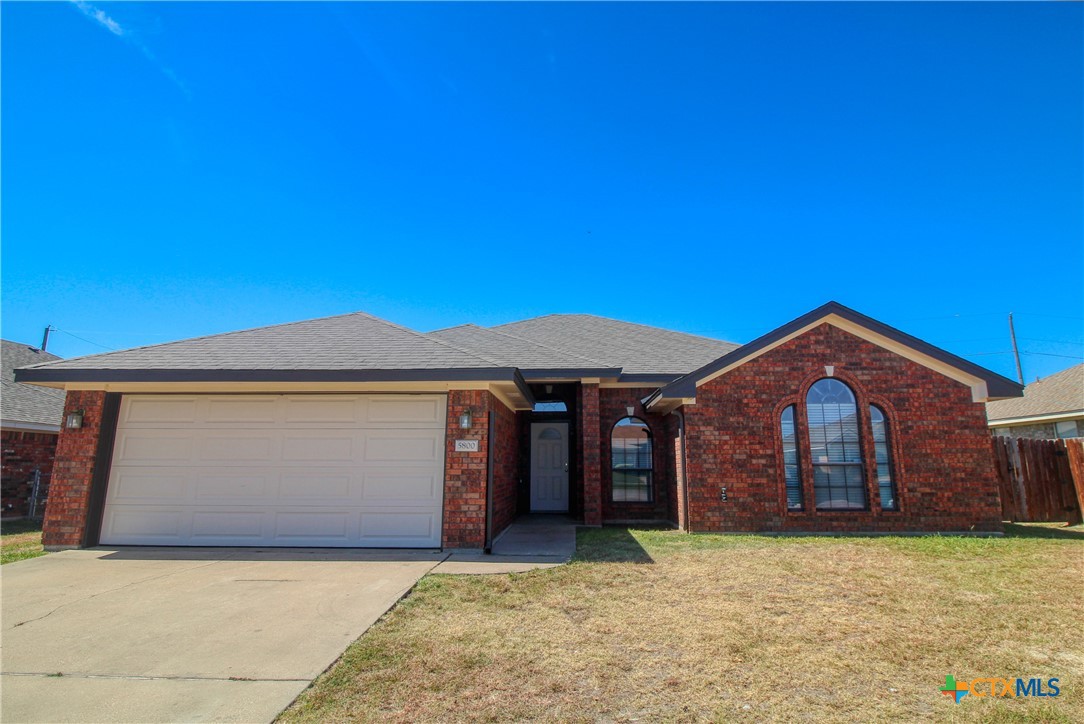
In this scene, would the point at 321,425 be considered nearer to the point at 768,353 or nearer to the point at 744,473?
the point at 744,473

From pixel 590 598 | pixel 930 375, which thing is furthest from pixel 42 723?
pixel 930 375

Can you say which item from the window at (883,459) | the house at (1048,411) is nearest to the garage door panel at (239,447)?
the window at (883,459)

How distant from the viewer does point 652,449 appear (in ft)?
38.1

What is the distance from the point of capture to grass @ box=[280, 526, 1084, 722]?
10.3 ft

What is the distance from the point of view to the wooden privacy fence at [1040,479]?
11.2 m

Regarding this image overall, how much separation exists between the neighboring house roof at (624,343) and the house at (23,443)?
10842 mm

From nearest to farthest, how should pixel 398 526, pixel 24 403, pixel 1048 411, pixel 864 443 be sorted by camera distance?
pixel 398 526 → pixel 864 443 → pixel 24 403 → pixel 1048 411

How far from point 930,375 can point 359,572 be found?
10.3 m

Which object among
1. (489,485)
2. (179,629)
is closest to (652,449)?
(489,485)

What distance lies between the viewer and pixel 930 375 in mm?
9867

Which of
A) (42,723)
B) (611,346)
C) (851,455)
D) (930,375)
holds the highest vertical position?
(611,346)

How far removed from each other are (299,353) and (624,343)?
8.01 meters

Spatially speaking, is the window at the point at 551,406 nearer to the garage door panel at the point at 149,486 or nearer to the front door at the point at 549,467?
the front door at the point at 549,467

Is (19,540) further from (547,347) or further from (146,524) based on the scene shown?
(547,347)
